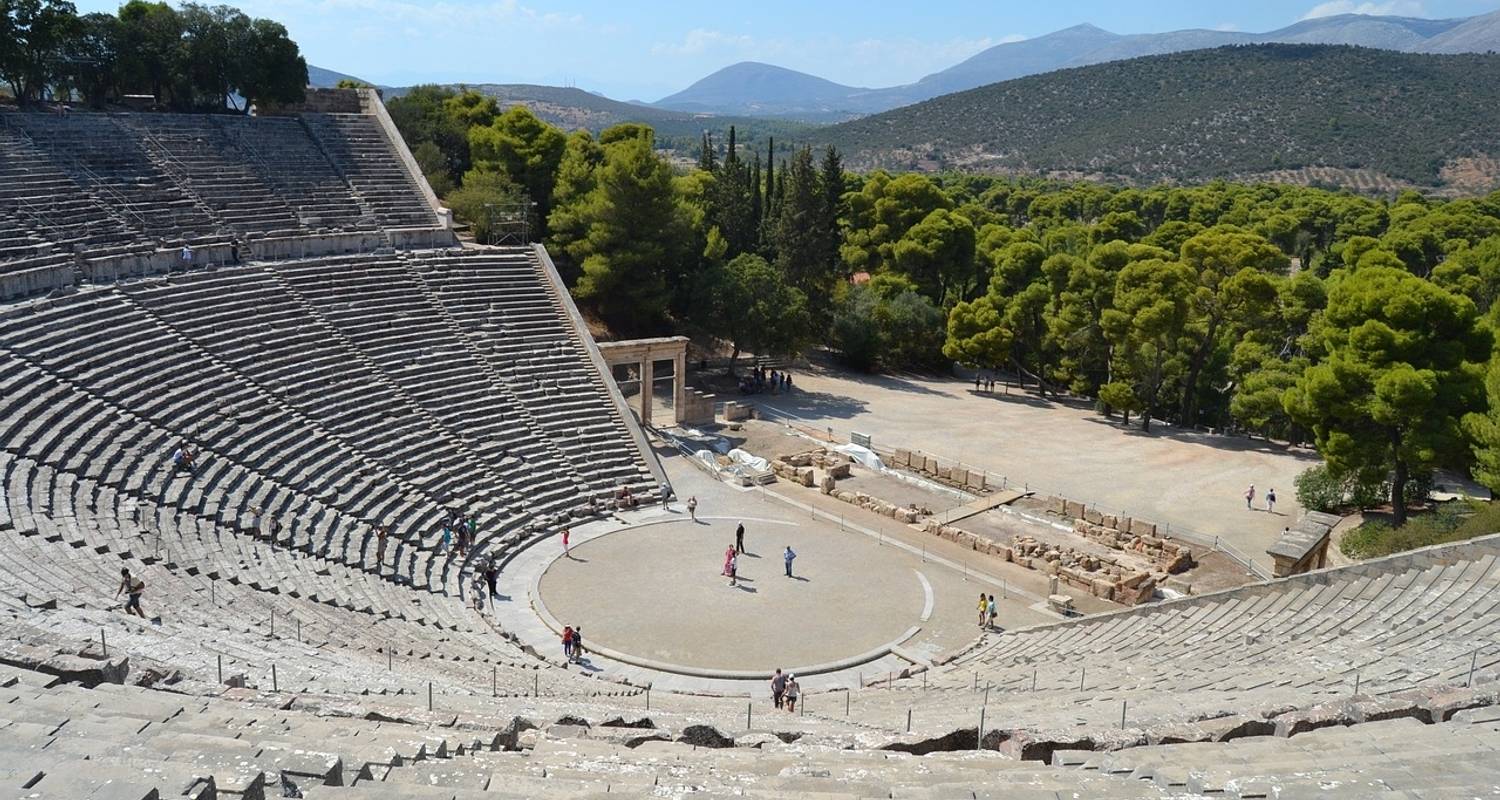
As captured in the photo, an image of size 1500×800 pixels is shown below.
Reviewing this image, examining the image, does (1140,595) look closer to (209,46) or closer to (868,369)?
(868,369)

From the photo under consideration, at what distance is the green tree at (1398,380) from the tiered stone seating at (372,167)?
28.3 metres

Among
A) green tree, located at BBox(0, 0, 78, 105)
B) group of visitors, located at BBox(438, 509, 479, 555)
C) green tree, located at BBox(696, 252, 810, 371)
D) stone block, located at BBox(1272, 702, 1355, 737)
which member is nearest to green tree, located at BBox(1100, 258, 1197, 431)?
green tree, located at BBox(696, 252, 810, 371)

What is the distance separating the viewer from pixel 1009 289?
149ft

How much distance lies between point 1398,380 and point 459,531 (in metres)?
21.0

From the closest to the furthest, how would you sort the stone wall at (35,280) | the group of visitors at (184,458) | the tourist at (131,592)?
the tourist at (131,592)
the group of visitors at (184,458)
the stone wall at (35,280)

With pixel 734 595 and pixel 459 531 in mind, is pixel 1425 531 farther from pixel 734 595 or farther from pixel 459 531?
pixel 459 531

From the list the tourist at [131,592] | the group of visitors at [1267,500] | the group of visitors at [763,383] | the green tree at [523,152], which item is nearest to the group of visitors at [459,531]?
the tourist at [131,592]

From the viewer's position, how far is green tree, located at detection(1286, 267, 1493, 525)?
76.4ft

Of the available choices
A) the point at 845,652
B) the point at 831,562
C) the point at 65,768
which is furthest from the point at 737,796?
the point at 831,562

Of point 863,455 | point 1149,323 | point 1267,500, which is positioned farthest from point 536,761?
point 1149,323

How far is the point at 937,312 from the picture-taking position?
46.7 metres

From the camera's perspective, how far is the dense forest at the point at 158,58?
3503cm

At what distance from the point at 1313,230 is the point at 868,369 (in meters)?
37.3

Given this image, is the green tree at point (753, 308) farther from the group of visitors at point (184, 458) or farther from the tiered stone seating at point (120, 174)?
the group of visitors at point (184, 458)
